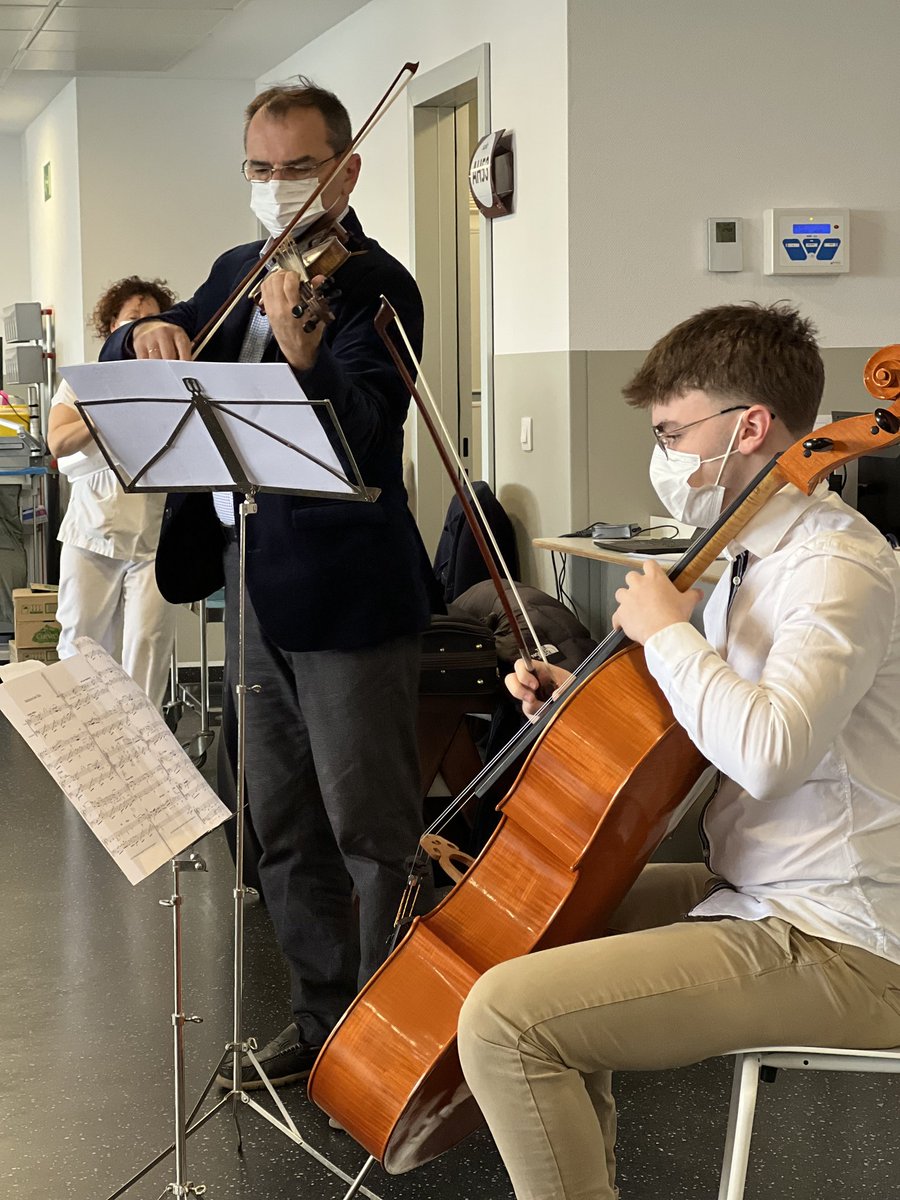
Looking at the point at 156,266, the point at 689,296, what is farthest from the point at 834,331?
the point at 156,266

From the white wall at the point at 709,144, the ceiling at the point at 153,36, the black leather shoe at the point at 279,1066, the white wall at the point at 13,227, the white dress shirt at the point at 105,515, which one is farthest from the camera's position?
the white wall at the point at 13,227

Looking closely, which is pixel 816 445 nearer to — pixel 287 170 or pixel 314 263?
pixel 314 263

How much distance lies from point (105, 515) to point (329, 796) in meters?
2.11

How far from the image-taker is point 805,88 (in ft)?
12.7

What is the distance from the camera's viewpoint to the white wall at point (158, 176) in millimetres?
6465

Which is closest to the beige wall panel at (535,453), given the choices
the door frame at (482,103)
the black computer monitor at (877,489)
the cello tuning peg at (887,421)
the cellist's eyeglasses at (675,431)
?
the door frame at (482,103)

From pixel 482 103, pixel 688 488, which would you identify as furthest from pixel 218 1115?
pixel 482 103

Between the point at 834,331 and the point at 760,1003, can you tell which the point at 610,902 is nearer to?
the point at 760,1003

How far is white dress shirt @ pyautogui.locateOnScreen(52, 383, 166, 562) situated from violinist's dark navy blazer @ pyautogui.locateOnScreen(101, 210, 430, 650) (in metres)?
1.92

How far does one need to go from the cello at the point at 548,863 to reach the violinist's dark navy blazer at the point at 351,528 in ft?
1.56

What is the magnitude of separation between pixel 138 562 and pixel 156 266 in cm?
284

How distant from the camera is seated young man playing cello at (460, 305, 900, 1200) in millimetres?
1376

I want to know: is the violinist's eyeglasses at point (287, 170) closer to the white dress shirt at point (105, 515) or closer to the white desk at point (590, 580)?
the white desk at point (590, 580)

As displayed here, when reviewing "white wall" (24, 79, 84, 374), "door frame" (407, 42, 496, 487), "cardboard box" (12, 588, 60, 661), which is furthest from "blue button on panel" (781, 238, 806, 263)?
"white wall" (24, 79, 84, 374)
